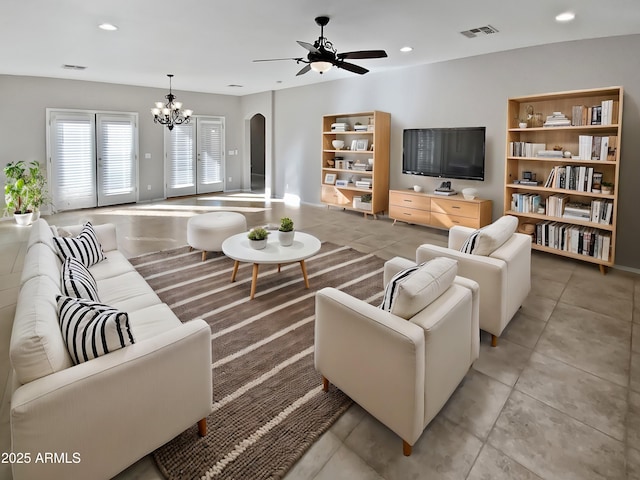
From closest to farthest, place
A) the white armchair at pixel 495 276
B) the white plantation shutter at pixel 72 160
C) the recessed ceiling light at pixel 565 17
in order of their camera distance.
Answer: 1. the white armchair at pixel 495 276
2. the recessed ceiling light at pixel 565 17
3. the white plantation shutter at pixel 72 160

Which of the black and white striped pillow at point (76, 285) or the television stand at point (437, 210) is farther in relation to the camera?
the television stand at point (437, 210)

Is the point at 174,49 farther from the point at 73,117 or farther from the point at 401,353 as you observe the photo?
the point at 401,353

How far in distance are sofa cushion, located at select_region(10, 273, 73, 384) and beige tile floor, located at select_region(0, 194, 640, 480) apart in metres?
0.66

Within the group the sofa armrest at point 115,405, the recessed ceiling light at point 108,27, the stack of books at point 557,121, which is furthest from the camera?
the stack of books at point 557,121

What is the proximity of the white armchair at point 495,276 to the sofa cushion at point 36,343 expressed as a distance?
2.41m

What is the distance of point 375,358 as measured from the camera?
1.87 metres

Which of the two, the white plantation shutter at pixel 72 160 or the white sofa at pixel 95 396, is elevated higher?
the white plantation shutter at pixel 72 160

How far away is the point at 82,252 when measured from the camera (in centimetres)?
321

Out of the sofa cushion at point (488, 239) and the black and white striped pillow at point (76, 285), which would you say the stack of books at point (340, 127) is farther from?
the black and white striped pillow at point (76, 285)

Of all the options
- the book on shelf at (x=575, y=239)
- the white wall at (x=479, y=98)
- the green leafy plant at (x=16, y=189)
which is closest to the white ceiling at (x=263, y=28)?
the white wall at (x=479, y=98)

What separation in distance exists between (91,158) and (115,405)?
8.13 metres

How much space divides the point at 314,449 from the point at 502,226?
2218 mm

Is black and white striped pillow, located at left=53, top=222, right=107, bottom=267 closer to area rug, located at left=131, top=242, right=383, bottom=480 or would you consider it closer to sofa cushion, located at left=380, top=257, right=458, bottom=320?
area rug, located at left=131, top=242, right=383, bottom=480

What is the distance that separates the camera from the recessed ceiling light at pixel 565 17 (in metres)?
3.84
